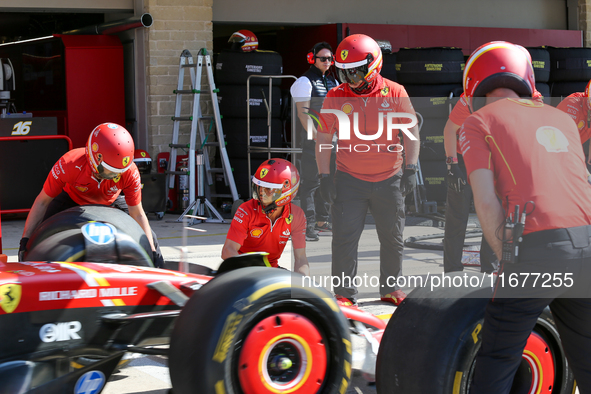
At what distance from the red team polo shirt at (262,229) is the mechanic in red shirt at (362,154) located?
52 cm

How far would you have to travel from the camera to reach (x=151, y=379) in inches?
158

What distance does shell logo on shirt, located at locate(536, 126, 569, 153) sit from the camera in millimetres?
2461

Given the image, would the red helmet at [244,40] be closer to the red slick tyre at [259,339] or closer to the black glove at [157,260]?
the black glove at [157,260]

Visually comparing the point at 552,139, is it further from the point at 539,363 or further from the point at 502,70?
the point at 539,363

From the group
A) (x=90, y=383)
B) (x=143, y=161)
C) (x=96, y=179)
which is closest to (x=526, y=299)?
(x=90, y=383)

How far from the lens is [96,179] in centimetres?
487

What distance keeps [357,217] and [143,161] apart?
18.7 ft

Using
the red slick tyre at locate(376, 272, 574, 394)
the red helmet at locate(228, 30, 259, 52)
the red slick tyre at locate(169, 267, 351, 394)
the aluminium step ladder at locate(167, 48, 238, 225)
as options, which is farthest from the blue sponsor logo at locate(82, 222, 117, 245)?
the red helmet at locate(228, 30, 259, 52)

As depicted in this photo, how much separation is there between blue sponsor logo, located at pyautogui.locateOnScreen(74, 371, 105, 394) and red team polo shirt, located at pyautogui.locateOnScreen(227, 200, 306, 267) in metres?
1.74

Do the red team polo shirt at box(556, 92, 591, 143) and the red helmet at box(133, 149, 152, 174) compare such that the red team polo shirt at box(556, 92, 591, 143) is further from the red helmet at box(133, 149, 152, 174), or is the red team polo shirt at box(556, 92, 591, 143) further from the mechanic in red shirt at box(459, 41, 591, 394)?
the red helmet at box(133, 149, 152, 174)

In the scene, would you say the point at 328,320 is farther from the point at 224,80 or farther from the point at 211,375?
the point at 224,80

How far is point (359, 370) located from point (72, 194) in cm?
252

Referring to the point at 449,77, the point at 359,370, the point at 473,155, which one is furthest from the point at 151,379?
the point at 449,77

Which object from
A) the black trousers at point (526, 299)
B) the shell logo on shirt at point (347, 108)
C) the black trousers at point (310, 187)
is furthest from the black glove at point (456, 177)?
the black trousers at point (310, 187)
